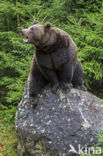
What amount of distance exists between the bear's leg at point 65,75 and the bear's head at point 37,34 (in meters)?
0.60

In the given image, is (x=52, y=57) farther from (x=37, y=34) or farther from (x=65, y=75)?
(x=37, y=34)

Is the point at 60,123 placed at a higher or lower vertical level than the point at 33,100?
lower

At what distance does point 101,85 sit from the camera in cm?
726

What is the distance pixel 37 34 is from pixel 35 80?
1.23 m

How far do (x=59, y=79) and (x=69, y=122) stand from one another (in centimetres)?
82

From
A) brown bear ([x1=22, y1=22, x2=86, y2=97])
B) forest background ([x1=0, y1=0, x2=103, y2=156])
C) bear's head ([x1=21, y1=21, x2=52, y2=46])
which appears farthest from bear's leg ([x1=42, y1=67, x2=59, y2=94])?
forest background ([x1=0, y1=0, x2=103, y2=156])

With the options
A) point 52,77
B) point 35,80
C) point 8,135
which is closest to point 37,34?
point 52,77

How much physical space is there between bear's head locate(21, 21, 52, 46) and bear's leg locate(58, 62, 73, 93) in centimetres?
60

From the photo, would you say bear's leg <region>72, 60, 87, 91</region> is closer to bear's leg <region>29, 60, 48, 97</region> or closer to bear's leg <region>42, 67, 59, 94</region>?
bear's leg <region>42, 67, 59, 94</region>

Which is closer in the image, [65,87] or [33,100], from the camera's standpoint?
[65,87]

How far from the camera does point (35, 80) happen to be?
4.19 m

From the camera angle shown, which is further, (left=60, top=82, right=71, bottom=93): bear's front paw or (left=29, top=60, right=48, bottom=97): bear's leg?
(left=29, top=60, right=48, bottom=97): bear's leg

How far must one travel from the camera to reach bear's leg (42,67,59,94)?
3784 mm

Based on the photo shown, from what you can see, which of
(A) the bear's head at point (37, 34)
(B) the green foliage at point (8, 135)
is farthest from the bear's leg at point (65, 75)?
(B) the green foliage at point (8, 135)
